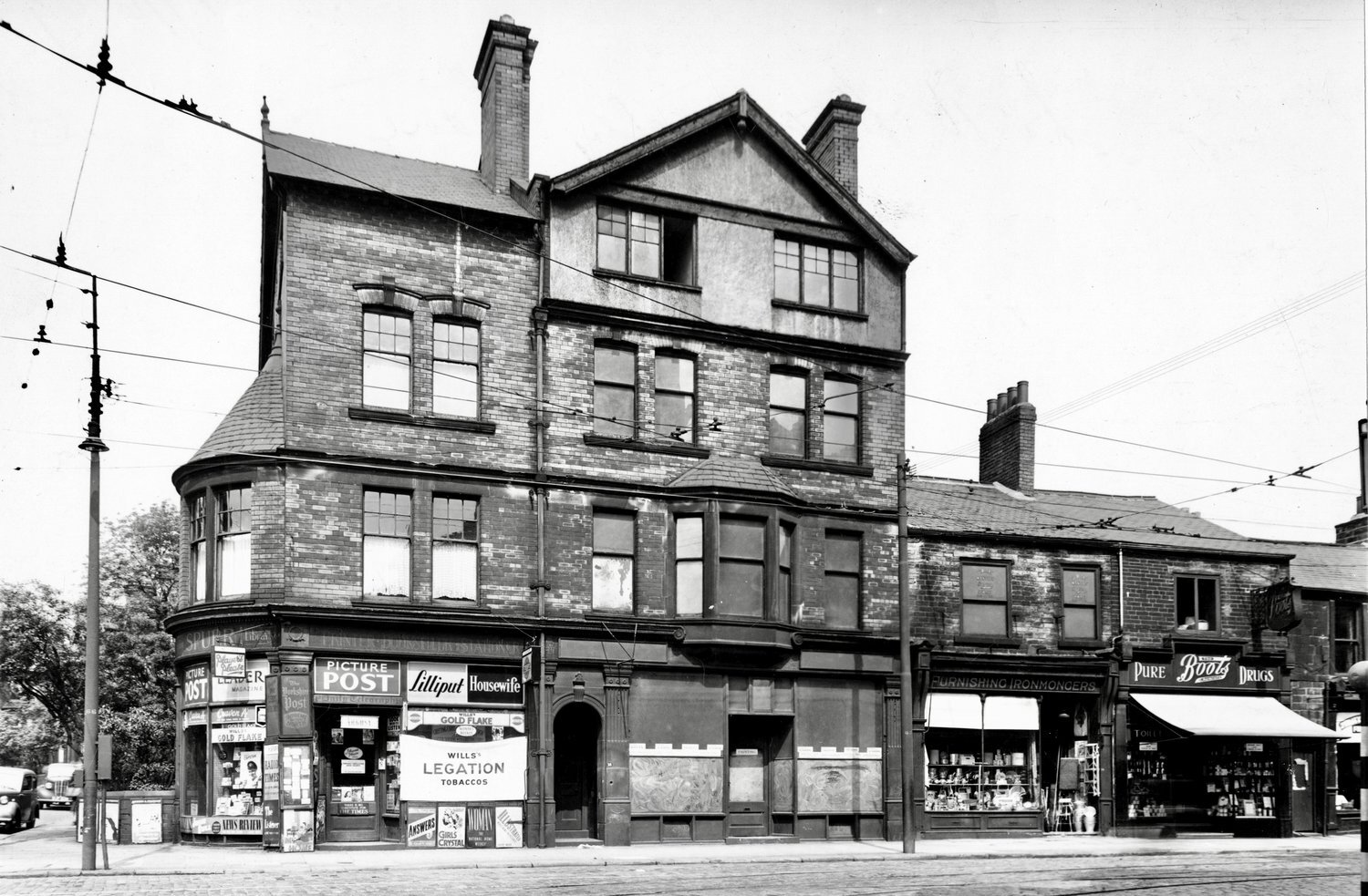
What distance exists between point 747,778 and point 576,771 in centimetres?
378

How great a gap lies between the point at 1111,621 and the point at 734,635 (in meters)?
11.3

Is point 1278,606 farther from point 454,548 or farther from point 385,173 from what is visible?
point 385,173

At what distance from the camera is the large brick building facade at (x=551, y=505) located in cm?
2548

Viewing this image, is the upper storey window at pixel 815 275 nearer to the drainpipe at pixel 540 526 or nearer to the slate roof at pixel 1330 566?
the drainpipe at pixel 540 526

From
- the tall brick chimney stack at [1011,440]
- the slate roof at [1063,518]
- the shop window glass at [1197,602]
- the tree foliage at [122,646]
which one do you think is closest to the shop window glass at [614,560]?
the slate roof at [1063,518]

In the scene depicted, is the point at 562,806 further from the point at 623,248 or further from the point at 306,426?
the point at 623,248

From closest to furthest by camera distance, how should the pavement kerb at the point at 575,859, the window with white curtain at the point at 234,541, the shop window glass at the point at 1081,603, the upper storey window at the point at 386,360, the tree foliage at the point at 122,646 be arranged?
the pavement kerb at the point at 575,859, the window with white curtain at the point at 234,541, the upper storey window at the point at 386,360, the shop window glass at the point at 1081,603, the tree foliage at the point at 122,646

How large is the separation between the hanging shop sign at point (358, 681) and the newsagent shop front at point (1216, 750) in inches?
710

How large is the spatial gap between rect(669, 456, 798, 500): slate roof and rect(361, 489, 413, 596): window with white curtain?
585cm

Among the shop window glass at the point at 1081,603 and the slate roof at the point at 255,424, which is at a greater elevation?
the slate roof at the point at 255,424

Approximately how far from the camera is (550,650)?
88.4 feet

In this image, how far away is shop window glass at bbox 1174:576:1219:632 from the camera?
34406mm

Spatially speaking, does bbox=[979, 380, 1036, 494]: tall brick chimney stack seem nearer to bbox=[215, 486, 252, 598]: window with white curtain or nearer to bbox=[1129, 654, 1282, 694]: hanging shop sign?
bbox=[1129, 654, 1282, 694]: hanging shop sign

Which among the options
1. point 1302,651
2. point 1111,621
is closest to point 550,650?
point 1111,621
